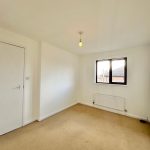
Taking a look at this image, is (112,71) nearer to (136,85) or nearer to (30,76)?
(136,85)

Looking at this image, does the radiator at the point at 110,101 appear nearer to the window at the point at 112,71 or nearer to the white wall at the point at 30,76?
the window at the point at 112,71

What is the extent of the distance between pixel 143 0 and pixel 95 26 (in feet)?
2.79

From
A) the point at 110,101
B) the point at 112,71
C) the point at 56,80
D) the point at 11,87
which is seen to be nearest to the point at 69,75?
the point at 56,80

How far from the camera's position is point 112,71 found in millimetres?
3844

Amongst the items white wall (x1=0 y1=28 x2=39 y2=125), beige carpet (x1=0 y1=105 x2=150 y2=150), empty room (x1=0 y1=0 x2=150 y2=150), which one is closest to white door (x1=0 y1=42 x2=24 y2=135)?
empty room (x1=0 y1=0 x2=150 y2=150)

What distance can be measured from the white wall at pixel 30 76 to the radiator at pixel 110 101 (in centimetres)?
229

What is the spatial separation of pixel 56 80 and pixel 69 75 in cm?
78

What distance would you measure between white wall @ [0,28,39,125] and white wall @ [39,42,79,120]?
0.16m

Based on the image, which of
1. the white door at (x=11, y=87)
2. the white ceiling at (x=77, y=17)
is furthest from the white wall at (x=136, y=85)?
Result: the white door at (x=11, y=87)

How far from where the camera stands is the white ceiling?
4.73 feet

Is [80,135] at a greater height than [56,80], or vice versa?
[56,80]

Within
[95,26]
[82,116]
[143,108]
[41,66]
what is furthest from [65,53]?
[143,108]

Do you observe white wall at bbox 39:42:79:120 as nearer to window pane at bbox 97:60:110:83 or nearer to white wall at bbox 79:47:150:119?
window pane at bbox 97:60:110:83

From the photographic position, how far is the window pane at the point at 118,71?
11.8 ft
